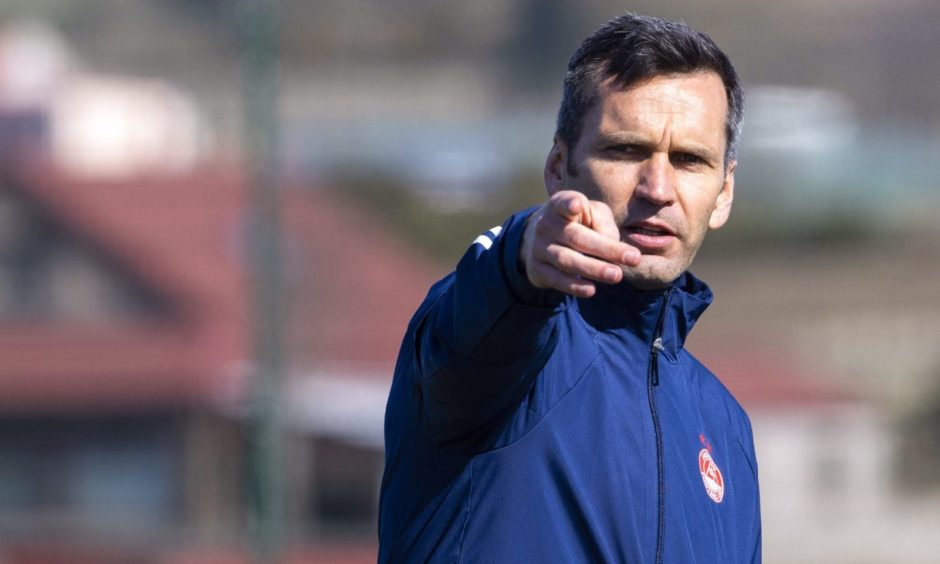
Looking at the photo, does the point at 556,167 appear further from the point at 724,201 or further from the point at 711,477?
the point at 711,477

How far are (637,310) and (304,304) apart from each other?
23.2 metres

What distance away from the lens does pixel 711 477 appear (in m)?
2.33

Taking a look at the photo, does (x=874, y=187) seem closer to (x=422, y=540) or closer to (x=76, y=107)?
(x=76, y=107)

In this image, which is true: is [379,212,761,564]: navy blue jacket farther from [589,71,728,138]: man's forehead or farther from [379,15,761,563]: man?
[589,71,728,138]: man's forehead

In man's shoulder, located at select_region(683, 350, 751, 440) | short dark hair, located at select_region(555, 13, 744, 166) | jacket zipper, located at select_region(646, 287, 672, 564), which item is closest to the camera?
jacket zipper, located at select_region(646, 287, 672, 564)

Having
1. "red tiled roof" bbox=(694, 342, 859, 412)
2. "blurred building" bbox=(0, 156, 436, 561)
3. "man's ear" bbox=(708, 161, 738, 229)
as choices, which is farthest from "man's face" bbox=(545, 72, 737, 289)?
"red tiled roof" bbox=(694, 342, 859, 412)

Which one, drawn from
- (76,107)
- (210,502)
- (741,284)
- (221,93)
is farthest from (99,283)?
(221,93)

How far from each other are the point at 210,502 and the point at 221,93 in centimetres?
4280

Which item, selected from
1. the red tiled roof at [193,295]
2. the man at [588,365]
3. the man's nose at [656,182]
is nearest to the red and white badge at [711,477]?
the man at [588,365]

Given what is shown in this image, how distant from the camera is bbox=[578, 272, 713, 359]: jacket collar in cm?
220

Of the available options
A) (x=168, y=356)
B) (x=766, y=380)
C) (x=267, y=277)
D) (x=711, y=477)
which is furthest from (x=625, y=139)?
(x=766, y=380)

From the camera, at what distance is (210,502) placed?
21547 millimetres

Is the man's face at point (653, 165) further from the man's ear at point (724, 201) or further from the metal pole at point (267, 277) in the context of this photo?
the metal pole at point (267, 277)

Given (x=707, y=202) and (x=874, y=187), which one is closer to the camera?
(x=707, y=202)
